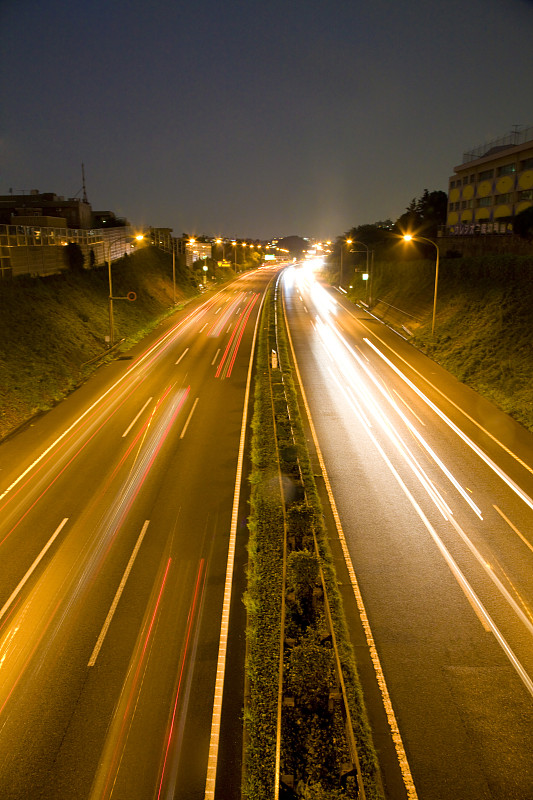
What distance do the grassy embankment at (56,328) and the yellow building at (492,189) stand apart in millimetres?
39283

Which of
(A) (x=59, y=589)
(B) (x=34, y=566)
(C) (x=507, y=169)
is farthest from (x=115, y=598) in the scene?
(C) (x=507, y=169)

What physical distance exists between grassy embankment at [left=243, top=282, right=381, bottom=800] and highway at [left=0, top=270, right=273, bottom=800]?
783 millimetres

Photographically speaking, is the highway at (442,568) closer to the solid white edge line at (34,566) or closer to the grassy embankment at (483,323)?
the grassy embankment at (483,323)

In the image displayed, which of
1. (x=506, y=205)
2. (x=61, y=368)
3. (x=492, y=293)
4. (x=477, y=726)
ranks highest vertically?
(x=506, y=205)

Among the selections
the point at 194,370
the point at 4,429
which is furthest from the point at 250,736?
the point at 194,370

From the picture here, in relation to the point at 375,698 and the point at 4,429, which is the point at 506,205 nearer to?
the point at 4,429

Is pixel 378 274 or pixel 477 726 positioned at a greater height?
pixel 378 274

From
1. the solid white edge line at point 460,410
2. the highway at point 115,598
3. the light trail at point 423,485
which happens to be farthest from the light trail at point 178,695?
the solid white edge line at point 460,410

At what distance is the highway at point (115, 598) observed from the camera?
875 centimetres

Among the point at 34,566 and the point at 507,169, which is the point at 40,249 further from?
the point at 507,169

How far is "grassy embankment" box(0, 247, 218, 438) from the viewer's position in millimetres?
27375

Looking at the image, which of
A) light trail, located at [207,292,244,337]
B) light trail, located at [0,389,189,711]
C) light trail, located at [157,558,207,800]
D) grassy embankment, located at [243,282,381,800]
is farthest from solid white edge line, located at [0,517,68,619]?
light trail, located at [207,292,244,337]

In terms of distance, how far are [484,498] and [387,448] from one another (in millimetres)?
5026

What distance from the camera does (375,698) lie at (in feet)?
32.9
